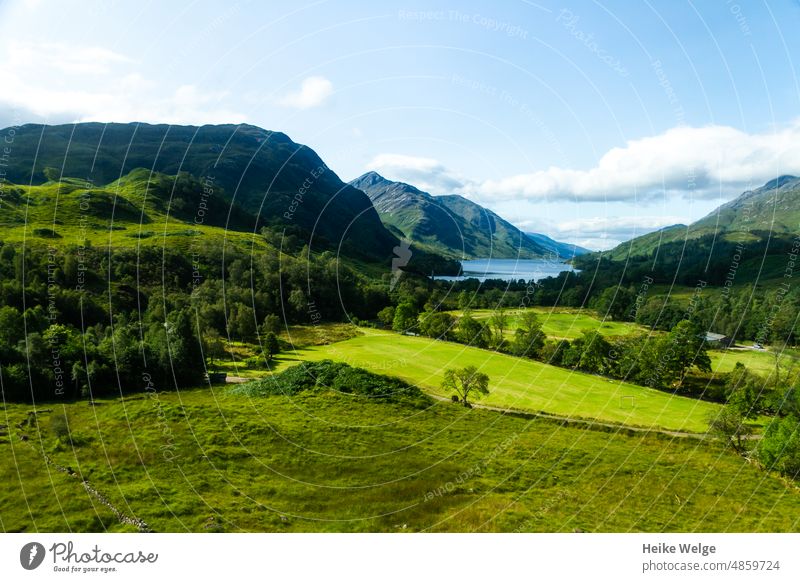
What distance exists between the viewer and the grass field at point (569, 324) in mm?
61625

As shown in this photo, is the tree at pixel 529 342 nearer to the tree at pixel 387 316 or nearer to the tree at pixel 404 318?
the tree at pixel 404 318

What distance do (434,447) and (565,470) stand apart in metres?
6.17

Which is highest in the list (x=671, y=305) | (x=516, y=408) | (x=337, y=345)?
(x=671, y=305)

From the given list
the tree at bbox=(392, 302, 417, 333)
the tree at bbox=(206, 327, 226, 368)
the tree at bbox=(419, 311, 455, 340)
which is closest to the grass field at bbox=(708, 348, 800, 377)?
the tree at bbox=(419, 311, 455, 340)

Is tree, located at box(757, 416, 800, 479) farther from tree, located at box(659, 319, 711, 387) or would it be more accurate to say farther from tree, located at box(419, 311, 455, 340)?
tree, located at box(419, 311, 455, 340)

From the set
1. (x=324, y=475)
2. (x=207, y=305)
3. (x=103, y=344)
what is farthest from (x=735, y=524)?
(x=207, y=305)

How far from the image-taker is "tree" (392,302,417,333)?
1714 inches

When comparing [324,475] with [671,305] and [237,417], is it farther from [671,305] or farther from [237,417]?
[671,305]

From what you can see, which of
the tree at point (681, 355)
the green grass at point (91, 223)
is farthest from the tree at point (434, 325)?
the green grass at point (91, 223)

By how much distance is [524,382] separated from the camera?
39.5m

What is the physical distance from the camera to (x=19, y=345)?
87.5ft

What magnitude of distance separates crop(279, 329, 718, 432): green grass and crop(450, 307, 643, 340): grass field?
14522 millimetres

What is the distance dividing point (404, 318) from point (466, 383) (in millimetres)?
13781

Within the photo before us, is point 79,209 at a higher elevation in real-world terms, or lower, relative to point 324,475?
higher
